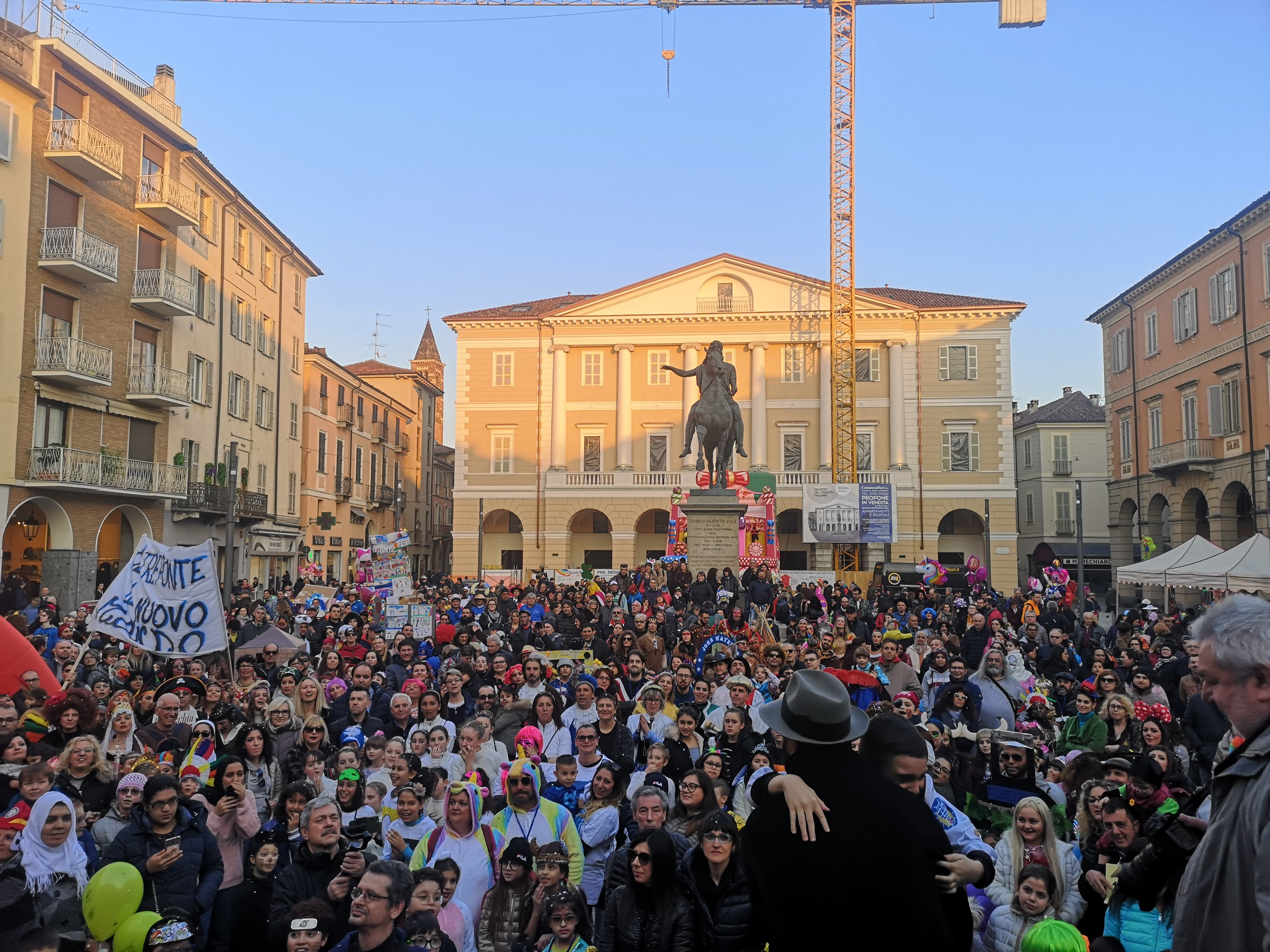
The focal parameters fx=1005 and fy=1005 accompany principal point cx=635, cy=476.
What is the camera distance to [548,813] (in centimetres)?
607

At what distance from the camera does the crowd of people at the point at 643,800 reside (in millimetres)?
2590

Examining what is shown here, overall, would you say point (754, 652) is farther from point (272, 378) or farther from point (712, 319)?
point (712, 319)

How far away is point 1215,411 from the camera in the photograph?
35.6 meters

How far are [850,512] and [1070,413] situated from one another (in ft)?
110

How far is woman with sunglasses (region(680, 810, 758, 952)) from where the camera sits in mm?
4543

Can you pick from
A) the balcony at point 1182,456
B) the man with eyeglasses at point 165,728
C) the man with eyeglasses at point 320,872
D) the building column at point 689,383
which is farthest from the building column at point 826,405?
the man with eyeglasses at point 320,872

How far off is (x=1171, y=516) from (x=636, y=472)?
2416 cm

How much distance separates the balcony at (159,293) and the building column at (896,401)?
33226 millimetres

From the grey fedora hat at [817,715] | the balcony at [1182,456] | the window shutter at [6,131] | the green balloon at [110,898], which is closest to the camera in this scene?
the grey fedora hat at [817,715]

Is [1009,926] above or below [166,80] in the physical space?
below

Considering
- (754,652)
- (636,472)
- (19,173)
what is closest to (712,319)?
(636,472)

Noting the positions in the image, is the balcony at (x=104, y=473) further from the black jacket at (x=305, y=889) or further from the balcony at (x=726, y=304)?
the balcony at (x=726, y=304)

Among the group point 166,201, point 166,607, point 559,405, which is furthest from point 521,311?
point 166,607

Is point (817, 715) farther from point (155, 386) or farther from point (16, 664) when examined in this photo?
point (155, 386)
